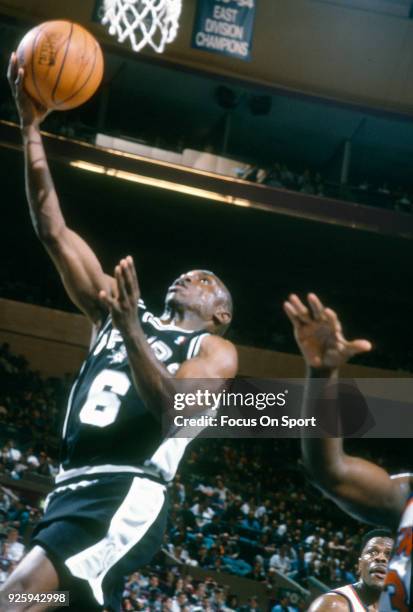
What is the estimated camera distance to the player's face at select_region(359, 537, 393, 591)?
12.8 feet

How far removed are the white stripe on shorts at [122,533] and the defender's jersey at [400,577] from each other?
1121mm

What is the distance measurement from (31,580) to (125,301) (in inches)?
38.2

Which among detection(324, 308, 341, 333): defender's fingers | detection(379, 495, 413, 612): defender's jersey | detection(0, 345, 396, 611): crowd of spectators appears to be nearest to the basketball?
detection(324, 308, 341, 333): defender's fingers

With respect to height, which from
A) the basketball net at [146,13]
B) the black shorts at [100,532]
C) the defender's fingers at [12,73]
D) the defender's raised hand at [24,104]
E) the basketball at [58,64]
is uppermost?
the basketball net at [146,13]

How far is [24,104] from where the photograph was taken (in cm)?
361

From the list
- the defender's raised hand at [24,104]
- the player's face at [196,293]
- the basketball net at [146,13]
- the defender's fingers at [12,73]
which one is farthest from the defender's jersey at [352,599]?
the basketball net at [146,13]

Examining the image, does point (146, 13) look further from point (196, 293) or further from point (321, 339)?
point (321, 339)

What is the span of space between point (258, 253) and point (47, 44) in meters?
13.0

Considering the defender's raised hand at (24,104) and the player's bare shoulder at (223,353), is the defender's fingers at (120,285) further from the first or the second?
the defender's raised hand at (24,104)

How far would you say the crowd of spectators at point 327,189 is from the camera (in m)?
16.1

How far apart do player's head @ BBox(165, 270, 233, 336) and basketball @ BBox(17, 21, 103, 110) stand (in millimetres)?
1052

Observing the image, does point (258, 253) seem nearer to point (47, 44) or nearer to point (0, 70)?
point (0, 70)

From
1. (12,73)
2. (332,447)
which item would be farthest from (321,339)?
(12,73)

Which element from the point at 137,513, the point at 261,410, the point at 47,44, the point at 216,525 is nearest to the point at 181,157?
the point at 261,410
